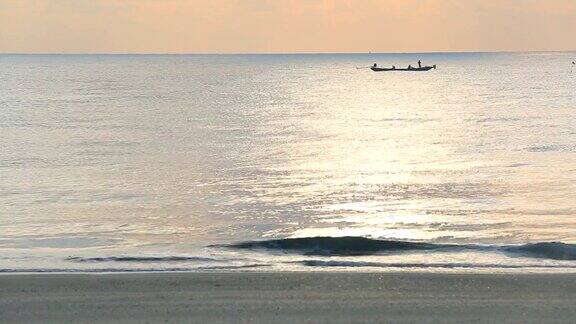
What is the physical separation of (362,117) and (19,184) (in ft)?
138

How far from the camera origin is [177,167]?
32969mm

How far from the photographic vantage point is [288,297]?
1184cm

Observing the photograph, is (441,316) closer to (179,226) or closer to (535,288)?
(535,288)

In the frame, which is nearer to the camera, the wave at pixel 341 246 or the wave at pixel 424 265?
the wave at pixel 424 265

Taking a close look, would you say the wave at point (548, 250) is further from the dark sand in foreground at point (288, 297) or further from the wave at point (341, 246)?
the dark sand in foreground at point (288, 297)

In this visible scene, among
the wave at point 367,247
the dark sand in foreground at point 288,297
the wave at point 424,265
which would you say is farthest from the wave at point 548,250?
the dark sand in foreground at point 288,297

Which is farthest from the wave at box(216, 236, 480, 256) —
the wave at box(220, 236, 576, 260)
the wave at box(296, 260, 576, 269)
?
the wave at box(296, 260, 576, 269)

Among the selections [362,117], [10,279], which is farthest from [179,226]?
[362,117]

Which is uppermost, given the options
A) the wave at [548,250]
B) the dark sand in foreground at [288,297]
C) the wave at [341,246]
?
the wave at [341,246]

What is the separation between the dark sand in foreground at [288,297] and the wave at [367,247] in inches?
111

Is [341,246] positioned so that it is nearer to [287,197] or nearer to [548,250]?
[548,250]

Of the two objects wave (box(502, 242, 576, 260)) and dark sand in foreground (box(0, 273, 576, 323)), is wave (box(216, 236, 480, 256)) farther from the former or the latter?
dark sand in foreground (box(0, 273, 576, 323))

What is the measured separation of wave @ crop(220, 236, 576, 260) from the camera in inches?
632

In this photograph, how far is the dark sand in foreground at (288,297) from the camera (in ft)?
35.9
